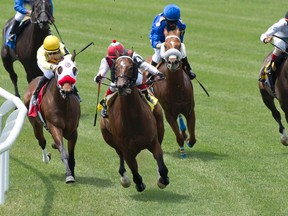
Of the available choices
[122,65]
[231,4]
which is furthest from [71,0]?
[122,65]

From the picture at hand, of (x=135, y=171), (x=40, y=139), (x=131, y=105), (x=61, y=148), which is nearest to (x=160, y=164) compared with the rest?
(x=135, y=171)

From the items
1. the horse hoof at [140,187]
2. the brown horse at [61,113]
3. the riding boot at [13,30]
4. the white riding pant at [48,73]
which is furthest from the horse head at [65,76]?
the riding boot at [13,30]

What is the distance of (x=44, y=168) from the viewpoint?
41.4 feet

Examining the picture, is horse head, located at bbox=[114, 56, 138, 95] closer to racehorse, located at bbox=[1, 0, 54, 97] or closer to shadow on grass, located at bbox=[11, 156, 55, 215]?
shadow on grass, located at bbox=[11, 156, 55, 215]

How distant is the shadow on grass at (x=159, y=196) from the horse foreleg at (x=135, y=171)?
14 cm

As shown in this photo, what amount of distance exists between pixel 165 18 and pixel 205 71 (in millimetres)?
7240

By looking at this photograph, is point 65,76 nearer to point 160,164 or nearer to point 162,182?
point 160,164

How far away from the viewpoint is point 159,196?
1132 cm

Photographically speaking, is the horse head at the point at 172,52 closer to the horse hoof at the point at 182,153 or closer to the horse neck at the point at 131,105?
the horse hoof at the point at 182,153

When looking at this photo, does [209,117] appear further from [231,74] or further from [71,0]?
[71,0]

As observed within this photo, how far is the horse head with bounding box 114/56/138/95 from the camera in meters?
9.90

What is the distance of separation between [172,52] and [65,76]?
2.01m

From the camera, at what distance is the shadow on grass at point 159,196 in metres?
11.1

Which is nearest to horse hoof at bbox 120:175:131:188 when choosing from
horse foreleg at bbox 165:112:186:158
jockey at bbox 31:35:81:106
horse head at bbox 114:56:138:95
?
jockey at bbox 31:35:81:106
